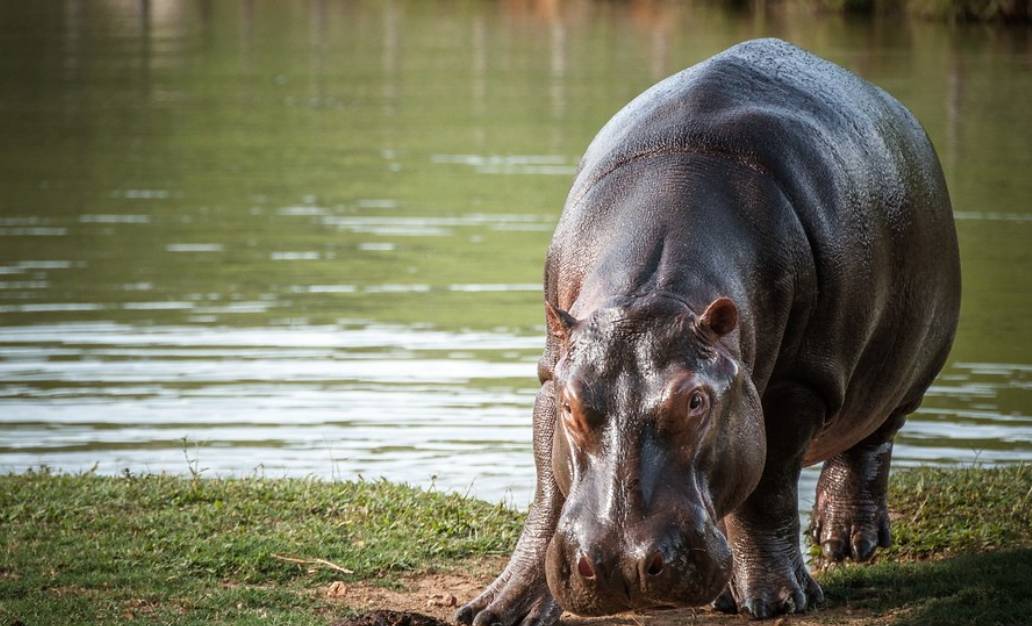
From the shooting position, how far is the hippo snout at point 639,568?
379 centimetres

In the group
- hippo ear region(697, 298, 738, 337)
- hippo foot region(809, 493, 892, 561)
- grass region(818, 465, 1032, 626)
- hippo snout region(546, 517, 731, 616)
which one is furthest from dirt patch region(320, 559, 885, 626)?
hippo ear region(697, 298, 738, 337)

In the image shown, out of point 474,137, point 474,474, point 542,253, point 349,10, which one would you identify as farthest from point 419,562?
point 349,10

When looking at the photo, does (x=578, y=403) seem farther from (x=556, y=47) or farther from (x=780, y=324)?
(x=556, y=47)

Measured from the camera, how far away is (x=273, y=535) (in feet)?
20.6

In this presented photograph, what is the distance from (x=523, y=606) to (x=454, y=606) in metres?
0.42

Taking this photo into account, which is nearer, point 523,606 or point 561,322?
point 561,322

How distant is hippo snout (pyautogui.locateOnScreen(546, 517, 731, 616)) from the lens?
12.4 feet

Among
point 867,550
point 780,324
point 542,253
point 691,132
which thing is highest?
point 691,132

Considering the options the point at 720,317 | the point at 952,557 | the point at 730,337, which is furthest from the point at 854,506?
the point at 720,317

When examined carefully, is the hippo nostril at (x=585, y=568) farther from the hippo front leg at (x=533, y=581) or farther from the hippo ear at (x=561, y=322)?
the hippo front leg at (x=533, y=581)

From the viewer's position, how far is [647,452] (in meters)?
3.91

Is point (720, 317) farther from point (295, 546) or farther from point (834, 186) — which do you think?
point (295, 546)

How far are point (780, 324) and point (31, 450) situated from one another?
5.15m

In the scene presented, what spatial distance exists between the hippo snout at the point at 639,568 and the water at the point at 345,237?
3.54 metres
